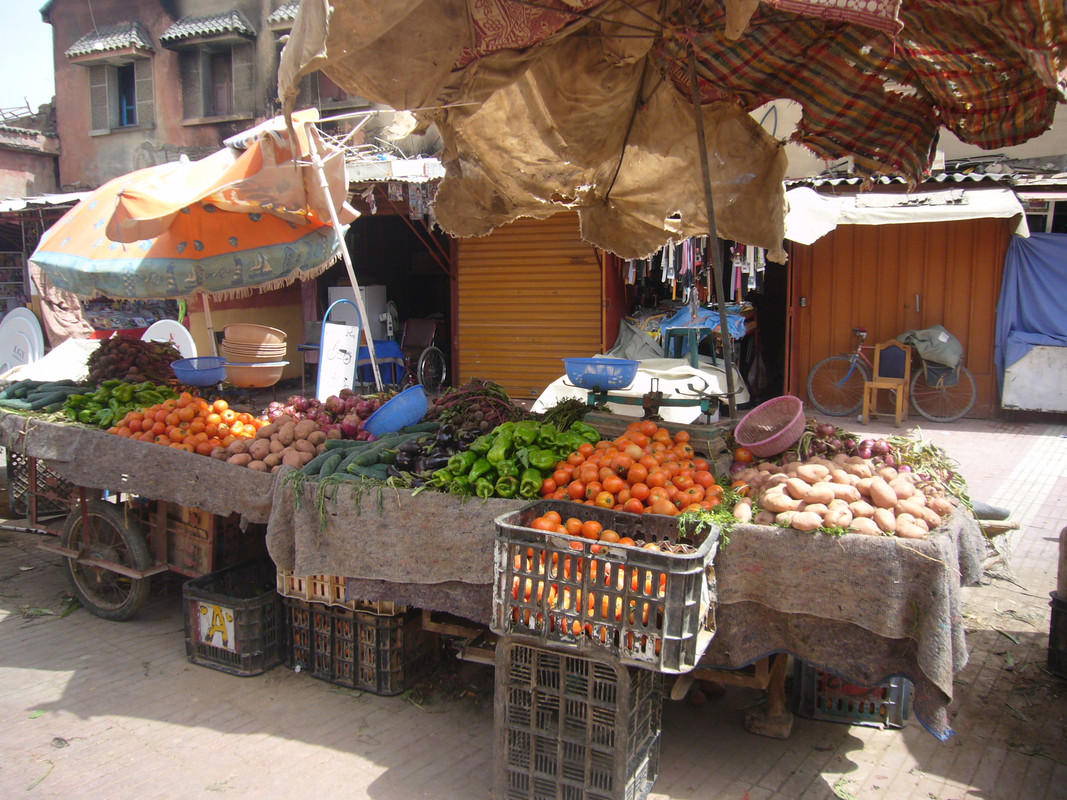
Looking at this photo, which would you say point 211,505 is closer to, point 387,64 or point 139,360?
point 387,64

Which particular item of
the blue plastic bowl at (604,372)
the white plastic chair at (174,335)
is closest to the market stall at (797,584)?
the blue plastic bowl at (604,372)

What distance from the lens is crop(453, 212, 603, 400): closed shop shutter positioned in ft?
36.0

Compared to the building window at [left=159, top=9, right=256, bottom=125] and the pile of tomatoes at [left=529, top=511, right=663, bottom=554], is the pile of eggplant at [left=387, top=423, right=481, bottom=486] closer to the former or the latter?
the pile of tomatoes at [left=529, top=511, right=663, bottom=554]

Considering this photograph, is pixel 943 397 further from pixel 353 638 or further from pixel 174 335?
pixel 174 335

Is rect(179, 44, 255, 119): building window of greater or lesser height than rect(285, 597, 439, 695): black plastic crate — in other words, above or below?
above

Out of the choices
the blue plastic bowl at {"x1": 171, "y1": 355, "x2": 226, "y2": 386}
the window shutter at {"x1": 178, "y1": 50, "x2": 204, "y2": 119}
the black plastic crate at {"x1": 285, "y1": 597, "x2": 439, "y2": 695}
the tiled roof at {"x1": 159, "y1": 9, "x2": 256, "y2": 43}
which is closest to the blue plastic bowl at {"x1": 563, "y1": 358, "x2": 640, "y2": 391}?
the black plastic crate at {"x1": 285, "y1": 597, "x2": 439, "y2": 695}

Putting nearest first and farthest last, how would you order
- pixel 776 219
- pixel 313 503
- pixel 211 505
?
1. pixel 313 503
2. pixel 211 505
3. pixel 776 219

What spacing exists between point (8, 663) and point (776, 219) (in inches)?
212

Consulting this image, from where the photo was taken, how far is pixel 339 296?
40.2ft

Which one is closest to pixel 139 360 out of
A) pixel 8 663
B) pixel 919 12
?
pixel 8 663

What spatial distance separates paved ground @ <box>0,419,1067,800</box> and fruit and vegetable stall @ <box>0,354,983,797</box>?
19 centimetres

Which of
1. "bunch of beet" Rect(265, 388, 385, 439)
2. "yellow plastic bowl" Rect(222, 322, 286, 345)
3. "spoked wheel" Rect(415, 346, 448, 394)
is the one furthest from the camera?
"spoked wheel" Rect(415, 346, 448, 394)

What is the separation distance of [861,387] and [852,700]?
7444 mm

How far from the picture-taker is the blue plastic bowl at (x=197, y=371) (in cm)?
630
